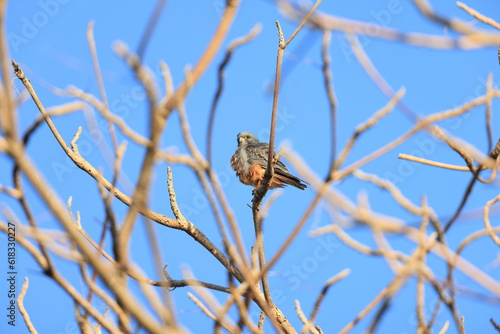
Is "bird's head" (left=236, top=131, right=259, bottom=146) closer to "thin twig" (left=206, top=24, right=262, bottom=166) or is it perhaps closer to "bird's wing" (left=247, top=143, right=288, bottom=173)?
"bird's wing" (left=247, top=143, right=288, bottom=173)

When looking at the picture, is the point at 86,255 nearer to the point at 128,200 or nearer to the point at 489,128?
the point at 489,128

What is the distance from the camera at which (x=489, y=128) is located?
53.7 inches

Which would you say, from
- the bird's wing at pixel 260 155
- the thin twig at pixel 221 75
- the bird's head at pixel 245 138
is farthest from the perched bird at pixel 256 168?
the thin twig at pixel 221 75

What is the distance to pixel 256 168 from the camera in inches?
249

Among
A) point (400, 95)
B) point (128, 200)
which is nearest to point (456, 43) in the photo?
point (400, 95)

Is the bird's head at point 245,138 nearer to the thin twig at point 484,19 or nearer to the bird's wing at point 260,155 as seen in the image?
the bird's wing at point 260,155


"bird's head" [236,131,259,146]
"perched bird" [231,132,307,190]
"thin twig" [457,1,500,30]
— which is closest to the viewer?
"thin twig" [457,1,500,30]

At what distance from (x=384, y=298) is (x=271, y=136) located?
3.76 ft

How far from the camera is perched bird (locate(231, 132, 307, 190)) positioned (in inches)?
245

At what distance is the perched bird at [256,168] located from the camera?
621 cm

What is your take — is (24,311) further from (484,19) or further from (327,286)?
(484,19)

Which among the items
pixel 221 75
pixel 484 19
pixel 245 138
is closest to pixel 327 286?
pixel 221 75

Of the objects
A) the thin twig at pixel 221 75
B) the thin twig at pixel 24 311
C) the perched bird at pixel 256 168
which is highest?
the perched bird at pixel 256 168

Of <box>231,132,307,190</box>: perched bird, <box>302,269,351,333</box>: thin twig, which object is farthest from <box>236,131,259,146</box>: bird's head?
<box>302,269,351,333</box>: thin twig
